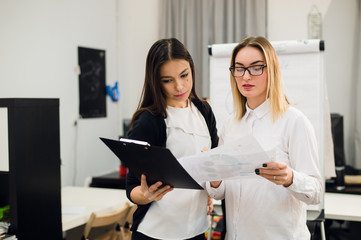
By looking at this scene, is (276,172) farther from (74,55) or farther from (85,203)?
(74,55)

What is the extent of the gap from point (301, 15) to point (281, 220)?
3388 millimetres

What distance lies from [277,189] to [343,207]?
Result: 4.88 feet

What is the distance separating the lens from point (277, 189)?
1322 millimetres

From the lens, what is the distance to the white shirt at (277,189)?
1244 mm

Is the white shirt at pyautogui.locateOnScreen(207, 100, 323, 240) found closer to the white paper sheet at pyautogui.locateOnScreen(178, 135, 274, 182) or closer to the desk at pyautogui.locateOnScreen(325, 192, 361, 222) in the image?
the white paper sheet at pyautogui.locateOnScreen(178, 135, 274, 182)

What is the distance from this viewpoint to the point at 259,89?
4.42 ft

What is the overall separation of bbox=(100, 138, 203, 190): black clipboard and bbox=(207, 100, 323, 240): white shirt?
0.85 feet

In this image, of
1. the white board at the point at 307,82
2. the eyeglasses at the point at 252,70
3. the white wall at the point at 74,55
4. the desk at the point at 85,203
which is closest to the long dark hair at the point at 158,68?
the eyeglasses at the point at 252,70

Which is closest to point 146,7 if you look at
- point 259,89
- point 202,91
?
point 202,91

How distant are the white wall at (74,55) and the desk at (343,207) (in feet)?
7.71

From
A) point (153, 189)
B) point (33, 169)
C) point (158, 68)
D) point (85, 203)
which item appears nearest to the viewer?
point (153, 189)

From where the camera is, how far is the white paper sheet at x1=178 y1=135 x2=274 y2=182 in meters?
1.02

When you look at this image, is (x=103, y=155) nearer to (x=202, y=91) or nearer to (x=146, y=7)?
(x=202, y=91)

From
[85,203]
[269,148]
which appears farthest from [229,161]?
[85,203]
